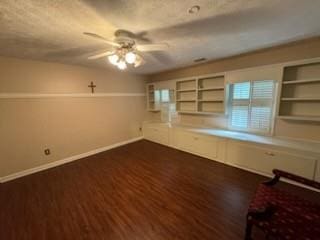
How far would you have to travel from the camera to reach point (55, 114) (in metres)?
3.21

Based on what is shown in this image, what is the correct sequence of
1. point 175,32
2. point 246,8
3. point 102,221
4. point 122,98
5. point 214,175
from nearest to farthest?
point 246,8 → point 102,221 → point 175,32 → point 214,175 → point 122,98

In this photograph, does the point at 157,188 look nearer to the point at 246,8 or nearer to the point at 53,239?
the point at 53,239

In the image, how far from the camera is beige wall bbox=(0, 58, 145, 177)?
270 centimetres

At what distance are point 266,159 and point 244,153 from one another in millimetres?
345

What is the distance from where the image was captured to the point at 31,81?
2865 millimetres

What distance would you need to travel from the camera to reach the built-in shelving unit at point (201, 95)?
3477mm

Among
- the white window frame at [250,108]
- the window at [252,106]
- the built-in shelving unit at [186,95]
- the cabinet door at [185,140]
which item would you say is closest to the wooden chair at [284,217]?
the white window frame at [250,108]

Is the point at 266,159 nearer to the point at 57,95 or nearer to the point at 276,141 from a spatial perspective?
the point at 276,141

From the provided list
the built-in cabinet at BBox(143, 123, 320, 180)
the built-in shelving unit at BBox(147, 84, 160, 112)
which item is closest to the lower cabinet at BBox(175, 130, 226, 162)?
the built-in cabinet at BBox(143, 123, 320, 180)

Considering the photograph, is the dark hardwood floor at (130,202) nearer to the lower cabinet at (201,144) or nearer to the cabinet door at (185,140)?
the lower cabinet at (201,144)

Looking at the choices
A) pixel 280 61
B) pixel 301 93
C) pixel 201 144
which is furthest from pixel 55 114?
pixel 301 93

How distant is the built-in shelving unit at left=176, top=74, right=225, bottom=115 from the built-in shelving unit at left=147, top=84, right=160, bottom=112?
34.7 inches

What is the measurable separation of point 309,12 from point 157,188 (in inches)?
111

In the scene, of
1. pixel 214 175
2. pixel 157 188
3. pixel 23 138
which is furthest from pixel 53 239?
pixel 214 175
